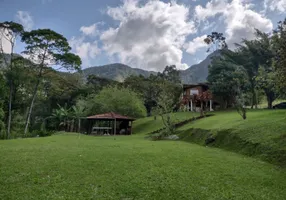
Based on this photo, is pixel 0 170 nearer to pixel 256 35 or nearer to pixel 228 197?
pixel 228 197

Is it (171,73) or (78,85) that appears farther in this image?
(171,73)

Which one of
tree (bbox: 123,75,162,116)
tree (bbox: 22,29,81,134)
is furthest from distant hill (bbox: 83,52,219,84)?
tree (bbox: 22,29,81,134)

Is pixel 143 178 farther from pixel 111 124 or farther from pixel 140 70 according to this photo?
pixel 140 70

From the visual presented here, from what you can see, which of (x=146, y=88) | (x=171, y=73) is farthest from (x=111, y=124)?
(x=171, y=73)

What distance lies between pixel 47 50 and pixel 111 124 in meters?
14.9

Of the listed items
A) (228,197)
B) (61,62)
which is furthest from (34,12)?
(228,197)

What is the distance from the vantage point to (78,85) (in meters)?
46.7

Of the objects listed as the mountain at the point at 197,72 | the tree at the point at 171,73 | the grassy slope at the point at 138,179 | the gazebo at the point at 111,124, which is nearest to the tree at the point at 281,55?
the grassy slope at the point at 138,179

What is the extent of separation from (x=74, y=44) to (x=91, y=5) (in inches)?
486

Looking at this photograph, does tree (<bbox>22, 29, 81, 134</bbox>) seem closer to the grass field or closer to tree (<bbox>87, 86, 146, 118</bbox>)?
tree (<bbox>87, 86, 146, 118</bbox>)

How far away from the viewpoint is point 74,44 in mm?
29719

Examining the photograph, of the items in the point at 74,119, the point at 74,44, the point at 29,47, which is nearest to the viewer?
the point at 29,47

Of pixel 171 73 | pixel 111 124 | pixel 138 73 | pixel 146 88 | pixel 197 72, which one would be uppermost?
pixel 138 73

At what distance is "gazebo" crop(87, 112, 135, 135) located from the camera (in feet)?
92.8
